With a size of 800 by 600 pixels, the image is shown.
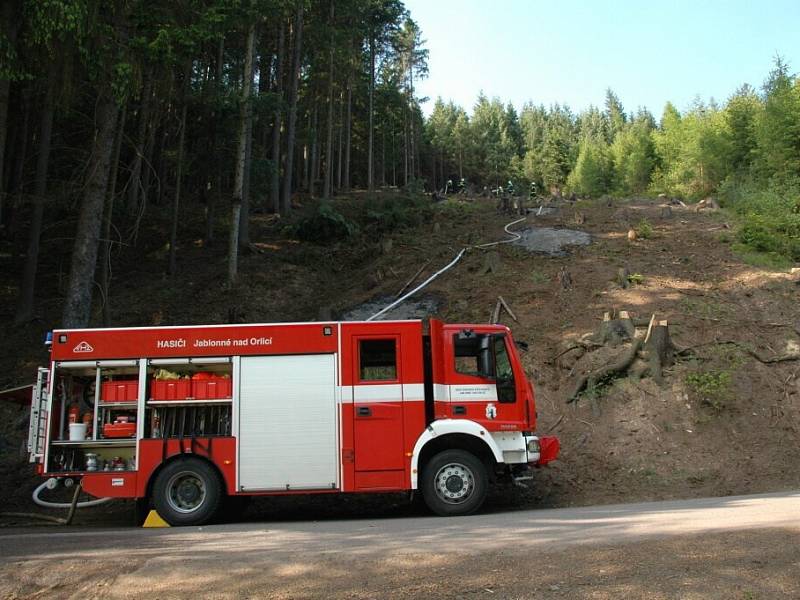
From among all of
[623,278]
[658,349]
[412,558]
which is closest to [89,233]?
[412,558]

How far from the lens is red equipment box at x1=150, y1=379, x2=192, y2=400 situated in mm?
10367

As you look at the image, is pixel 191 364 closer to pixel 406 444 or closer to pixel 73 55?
pixel 406 444

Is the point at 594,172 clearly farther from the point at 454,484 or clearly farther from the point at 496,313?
the point at 454,484

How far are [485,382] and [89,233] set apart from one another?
10.1 metres

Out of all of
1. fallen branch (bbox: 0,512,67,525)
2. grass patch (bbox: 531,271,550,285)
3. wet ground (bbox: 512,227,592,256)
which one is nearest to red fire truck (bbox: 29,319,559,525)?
fallen branch (bbox: 0,512,67,525)

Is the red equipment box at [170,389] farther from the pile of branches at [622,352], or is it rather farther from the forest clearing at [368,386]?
the pile of branches at [622,352]

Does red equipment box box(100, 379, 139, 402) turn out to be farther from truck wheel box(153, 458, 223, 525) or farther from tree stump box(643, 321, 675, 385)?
tree stump box(643, 321, 675, 385)

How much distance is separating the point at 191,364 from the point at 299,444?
220 centimetres

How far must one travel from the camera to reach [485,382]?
10391 mm

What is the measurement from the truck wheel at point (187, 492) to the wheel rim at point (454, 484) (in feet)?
11.4

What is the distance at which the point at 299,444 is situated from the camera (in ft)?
33.4

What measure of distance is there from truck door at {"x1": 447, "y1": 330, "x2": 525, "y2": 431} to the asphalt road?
2.33m

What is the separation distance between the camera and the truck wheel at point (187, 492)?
10.1 m

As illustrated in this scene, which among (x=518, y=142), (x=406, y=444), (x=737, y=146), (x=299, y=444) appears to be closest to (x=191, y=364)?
(x=299, y=444)
